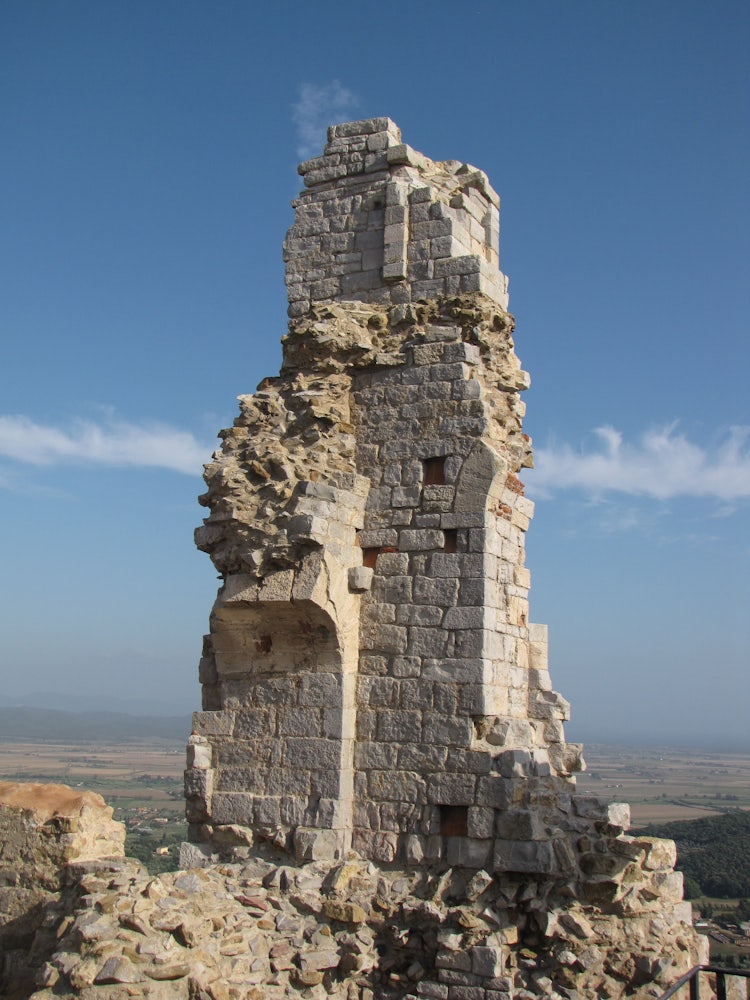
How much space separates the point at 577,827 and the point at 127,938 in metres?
3.16

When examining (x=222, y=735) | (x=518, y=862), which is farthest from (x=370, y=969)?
(x=222, y=735)

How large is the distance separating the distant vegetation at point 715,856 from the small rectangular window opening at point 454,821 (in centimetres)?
853

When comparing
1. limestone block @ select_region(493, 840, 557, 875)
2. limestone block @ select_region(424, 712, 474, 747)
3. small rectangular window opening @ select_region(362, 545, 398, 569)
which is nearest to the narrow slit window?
small rectangular window opening @ select_region(362, 545, 398, 569)

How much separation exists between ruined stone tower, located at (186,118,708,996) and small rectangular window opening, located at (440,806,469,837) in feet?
0.05

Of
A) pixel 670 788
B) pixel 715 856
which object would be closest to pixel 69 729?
pixel 670 788

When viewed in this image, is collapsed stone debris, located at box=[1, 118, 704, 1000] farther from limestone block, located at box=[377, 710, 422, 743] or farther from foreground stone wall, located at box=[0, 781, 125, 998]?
foreground stone wall, located at box=[0, 781, 125, 998]

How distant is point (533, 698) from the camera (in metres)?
8.54

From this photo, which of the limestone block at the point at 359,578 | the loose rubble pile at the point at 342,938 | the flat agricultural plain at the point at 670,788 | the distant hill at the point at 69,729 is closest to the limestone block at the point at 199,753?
the loose rubble pile at the point at 342,938

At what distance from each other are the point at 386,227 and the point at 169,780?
201ft

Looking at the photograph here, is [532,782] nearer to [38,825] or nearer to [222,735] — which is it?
[222,735]

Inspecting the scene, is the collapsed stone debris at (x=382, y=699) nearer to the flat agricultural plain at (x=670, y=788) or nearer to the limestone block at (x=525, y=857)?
the limestone block at (x=525, y=857)

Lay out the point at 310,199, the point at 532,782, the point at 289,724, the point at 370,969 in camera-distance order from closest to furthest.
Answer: the point at 370,969 < the point at 532,782 < the point at 289,724 < the point at 310,199

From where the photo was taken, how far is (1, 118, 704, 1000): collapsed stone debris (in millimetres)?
6840

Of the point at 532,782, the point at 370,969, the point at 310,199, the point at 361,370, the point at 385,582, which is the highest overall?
the point at 310,199
